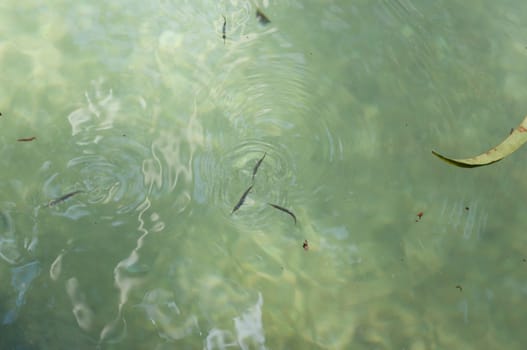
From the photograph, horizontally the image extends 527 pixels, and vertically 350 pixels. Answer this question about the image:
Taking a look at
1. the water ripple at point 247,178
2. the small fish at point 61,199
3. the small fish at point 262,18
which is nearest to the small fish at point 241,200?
the water ripple at point 247,178

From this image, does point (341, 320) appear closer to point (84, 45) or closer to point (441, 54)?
point (441, 54)

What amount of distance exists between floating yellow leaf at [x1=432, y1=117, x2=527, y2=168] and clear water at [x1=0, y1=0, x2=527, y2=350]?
1.1 inches

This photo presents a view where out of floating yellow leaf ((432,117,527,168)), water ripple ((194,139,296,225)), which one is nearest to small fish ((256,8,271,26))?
water ripple ((194,139,296,225))

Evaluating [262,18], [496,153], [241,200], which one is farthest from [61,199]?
[496,153]

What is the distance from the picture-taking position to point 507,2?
90.7 inches

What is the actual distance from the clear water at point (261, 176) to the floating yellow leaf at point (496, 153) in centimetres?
3

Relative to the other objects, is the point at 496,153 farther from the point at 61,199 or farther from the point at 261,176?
the point at 61,199

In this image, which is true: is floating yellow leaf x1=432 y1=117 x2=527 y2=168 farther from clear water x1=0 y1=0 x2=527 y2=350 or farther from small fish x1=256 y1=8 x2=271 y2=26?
small fish x1=256 y1=8 x2=271 y2=26

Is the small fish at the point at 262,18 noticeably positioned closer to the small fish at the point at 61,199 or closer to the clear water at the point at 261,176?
the clear water at the point at 261,176

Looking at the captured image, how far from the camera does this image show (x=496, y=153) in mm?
2051

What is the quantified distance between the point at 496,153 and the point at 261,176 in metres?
0.89

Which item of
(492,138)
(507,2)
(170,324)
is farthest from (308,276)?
(507,2)

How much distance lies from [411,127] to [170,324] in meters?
1.15

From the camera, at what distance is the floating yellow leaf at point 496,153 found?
2.05 meters
